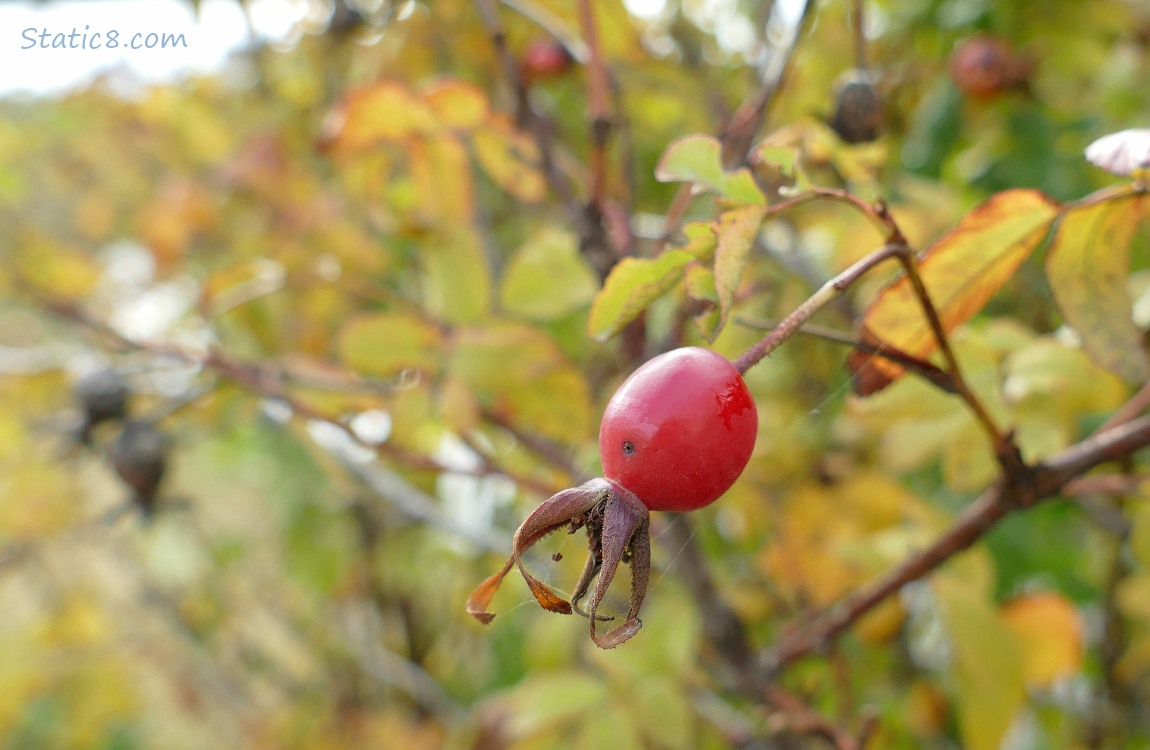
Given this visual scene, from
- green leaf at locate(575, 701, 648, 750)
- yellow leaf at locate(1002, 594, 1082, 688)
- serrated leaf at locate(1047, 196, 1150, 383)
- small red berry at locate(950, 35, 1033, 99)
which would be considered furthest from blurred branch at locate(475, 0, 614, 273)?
small red berry at locate(950, 35, 1033, 99)

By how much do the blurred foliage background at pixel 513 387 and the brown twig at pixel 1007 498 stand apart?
4.0 inches

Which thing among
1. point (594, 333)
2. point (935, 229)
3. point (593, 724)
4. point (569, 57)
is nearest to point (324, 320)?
point (569, 57)

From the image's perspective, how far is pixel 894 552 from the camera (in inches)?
33.7

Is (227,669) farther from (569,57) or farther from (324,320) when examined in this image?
(569,57)

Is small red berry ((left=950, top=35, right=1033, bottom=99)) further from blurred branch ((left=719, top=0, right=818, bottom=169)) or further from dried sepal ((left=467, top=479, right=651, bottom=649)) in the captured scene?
dried sepal ((left=467, top=479, right=651, bottom=649))

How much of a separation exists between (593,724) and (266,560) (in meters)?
1.89

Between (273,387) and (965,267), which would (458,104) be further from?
(965,267)

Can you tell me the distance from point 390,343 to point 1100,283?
0.58 m

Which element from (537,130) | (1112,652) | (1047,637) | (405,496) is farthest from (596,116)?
(1112,652)

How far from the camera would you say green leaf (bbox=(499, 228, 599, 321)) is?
2.74 feet

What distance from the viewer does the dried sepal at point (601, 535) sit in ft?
1.11

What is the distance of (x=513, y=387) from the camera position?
814 millimetres

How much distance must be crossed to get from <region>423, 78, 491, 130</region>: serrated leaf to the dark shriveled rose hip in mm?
565

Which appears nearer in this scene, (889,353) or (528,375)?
(889,353)
